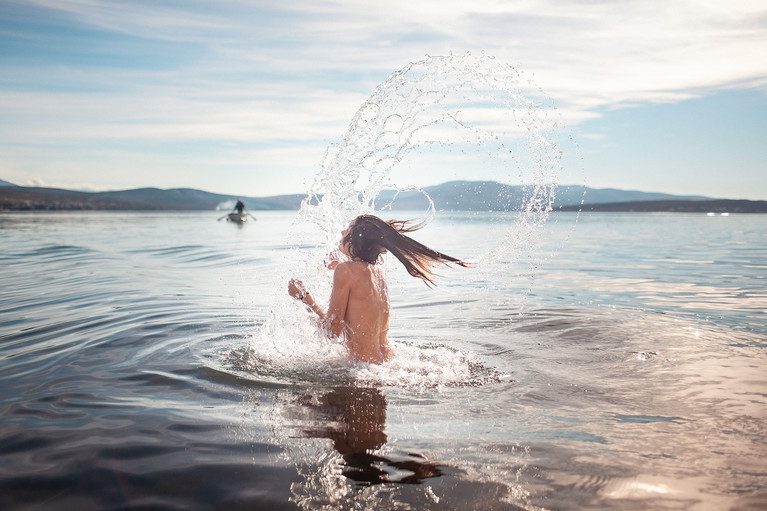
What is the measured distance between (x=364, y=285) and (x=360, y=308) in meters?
0.25

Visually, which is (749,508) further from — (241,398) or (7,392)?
(7,392)

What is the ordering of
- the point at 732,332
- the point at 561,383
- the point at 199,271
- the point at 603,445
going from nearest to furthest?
the point at 603,445
the point at 561,383
the point at 732,332
the point at 199,271

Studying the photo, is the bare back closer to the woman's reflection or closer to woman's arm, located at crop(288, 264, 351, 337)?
woman's arm, located at crop(288, 264, 351, 337)

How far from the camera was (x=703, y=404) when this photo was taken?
17.5ft

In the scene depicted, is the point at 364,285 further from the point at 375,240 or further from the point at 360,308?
the point at 375,240

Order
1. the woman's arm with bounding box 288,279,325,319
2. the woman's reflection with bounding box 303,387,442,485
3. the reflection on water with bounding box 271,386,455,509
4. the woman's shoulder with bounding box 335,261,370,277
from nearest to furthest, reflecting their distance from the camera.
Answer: the reflection on water with bounding box 271,386,455,509 → the woman's reflection with bounding box 303,387,442,485 → the woman's shoulder with bounding box 335,261,370,277 → the woman's arm with bounding box 288,279,325,319

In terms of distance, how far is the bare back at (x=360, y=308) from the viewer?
19.5ft

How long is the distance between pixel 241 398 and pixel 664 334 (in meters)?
6.27

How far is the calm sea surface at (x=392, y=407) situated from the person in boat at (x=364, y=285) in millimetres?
356

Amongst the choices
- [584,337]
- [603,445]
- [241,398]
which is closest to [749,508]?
[603,445]

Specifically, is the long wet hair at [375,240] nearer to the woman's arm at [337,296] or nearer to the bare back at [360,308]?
the bare back at [360,308]

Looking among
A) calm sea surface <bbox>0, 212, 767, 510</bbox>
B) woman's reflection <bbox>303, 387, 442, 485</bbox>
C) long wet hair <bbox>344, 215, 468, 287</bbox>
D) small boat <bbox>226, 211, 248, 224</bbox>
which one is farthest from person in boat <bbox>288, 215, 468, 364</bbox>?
small boat <bbox>226, 211, 248, 224</bbox>

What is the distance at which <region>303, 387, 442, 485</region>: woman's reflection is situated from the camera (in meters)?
3.96

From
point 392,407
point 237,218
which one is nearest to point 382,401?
point 392,407
